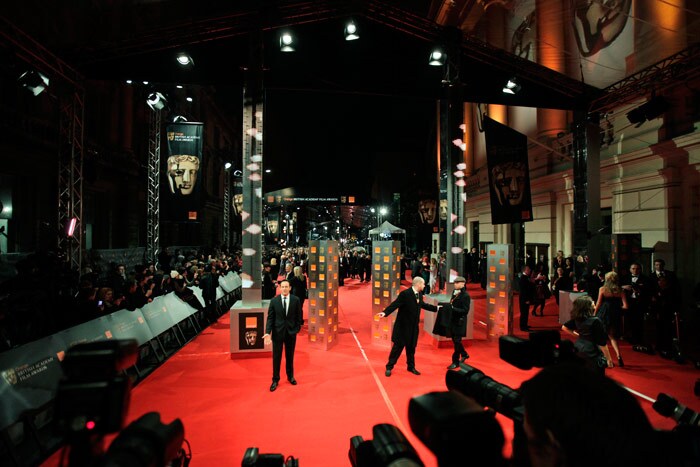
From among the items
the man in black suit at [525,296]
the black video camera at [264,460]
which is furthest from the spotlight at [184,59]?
the man in black suit at [525,296]

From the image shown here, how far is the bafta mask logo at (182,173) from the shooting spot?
934cm

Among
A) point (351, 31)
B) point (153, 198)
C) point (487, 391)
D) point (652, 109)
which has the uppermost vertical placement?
point (351, 31)

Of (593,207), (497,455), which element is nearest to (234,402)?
(497,455)

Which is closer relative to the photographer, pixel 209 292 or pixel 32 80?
pixel 32 80

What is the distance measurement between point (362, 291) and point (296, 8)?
11754 mm

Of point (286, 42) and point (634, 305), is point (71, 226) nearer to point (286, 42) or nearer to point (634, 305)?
point (286, 42)

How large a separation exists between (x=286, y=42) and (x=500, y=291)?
7.59 meters

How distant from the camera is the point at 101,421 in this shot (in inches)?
48.4

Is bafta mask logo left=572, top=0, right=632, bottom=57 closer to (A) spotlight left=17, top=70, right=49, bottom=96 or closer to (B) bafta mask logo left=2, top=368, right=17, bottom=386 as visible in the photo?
(A) spotlight left=17, top=70, right=49, bottom=96

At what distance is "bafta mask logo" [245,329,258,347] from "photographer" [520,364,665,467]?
22.1 feet

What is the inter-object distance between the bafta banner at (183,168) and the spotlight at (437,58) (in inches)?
245

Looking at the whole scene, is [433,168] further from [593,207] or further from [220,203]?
[593,207]

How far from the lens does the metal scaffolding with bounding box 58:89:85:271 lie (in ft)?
28.8

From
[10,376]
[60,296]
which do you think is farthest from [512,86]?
[10,376]
